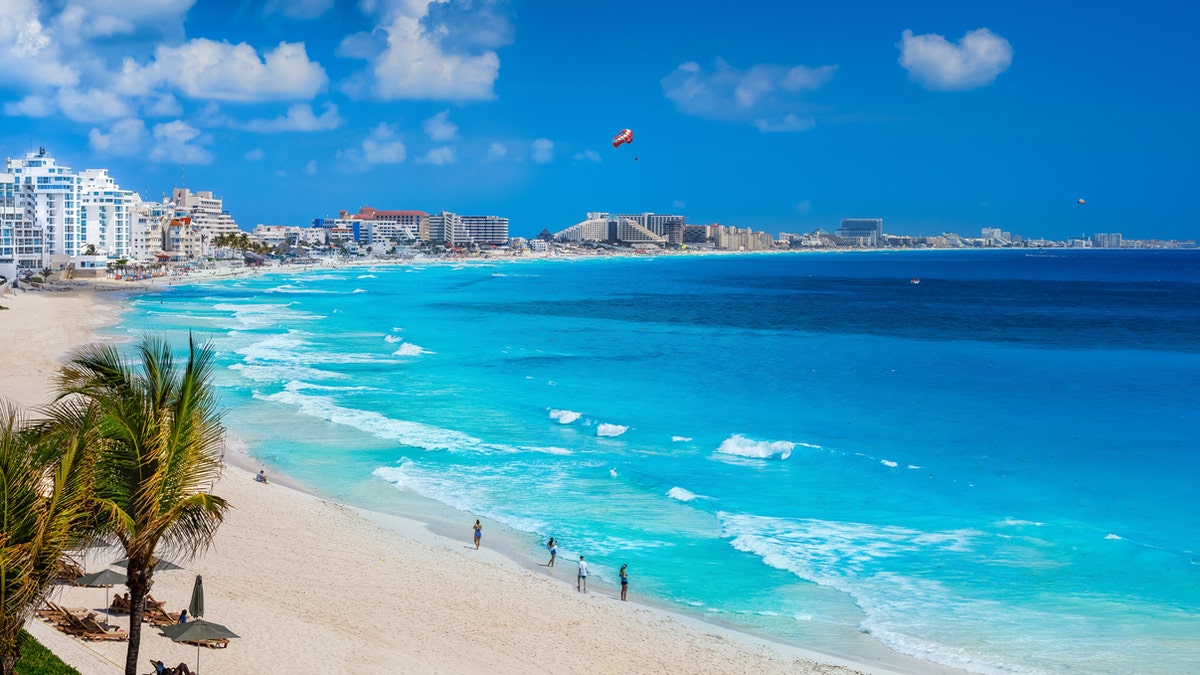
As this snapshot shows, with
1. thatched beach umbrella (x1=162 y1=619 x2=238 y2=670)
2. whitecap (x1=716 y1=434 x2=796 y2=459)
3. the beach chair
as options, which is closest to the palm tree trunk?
thatched beach umbrella (x1=162 y1=619 x2=238 y2=670)

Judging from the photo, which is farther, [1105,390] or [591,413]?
[1105,390]

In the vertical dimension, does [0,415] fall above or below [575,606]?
above

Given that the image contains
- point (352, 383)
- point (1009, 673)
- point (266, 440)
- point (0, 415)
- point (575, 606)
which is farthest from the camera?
point (352, 383)

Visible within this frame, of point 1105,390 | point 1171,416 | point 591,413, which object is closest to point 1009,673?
point 591,413

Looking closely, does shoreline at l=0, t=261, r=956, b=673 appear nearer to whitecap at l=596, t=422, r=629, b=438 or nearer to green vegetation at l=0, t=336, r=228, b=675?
green vegetation at l=0, t=336, r=228, b=675

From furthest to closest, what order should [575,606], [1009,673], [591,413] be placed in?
[591,413] → [575,606] → [1009,673]

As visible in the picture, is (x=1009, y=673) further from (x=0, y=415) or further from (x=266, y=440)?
(x=266, y=440)

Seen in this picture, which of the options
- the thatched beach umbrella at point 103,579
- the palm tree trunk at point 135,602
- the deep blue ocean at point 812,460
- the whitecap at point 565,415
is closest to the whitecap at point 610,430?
the deep blue ocean at point 812,460
